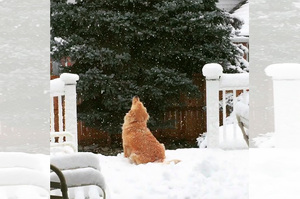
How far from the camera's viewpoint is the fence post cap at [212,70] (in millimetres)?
2008

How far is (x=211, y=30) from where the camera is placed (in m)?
1.98

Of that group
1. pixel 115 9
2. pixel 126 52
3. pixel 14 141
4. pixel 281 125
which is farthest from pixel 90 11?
pixel 281 125

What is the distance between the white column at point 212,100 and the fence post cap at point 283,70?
30cm

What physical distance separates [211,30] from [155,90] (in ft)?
1.17

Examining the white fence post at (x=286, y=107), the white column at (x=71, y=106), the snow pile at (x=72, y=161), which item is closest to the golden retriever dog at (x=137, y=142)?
the white column at (x=71, y=106)

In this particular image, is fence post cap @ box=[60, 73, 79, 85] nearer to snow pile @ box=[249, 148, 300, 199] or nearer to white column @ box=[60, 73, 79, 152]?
white column @ box=[60, 73, 79, 152]

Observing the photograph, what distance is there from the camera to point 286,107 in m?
1.80

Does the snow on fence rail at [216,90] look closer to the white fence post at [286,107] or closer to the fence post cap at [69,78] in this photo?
the white fence post at [286,107]

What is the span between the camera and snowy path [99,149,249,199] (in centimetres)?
198

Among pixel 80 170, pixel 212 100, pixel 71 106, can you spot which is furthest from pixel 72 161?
pixel 212 100

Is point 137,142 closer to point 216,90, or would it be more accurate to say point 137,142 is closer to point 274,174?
point 216,90

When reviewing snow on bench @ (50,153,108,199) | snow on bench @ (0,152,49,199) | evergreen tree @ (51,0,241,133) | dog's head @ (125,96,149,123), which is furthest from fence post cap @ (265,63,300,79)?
snow on bench @ (0,152,49,199)

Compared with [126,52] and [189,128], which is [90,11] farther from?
[189,128]

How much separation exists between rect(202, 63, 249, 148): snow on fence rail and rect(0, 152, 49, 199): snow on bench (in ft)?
2.41
